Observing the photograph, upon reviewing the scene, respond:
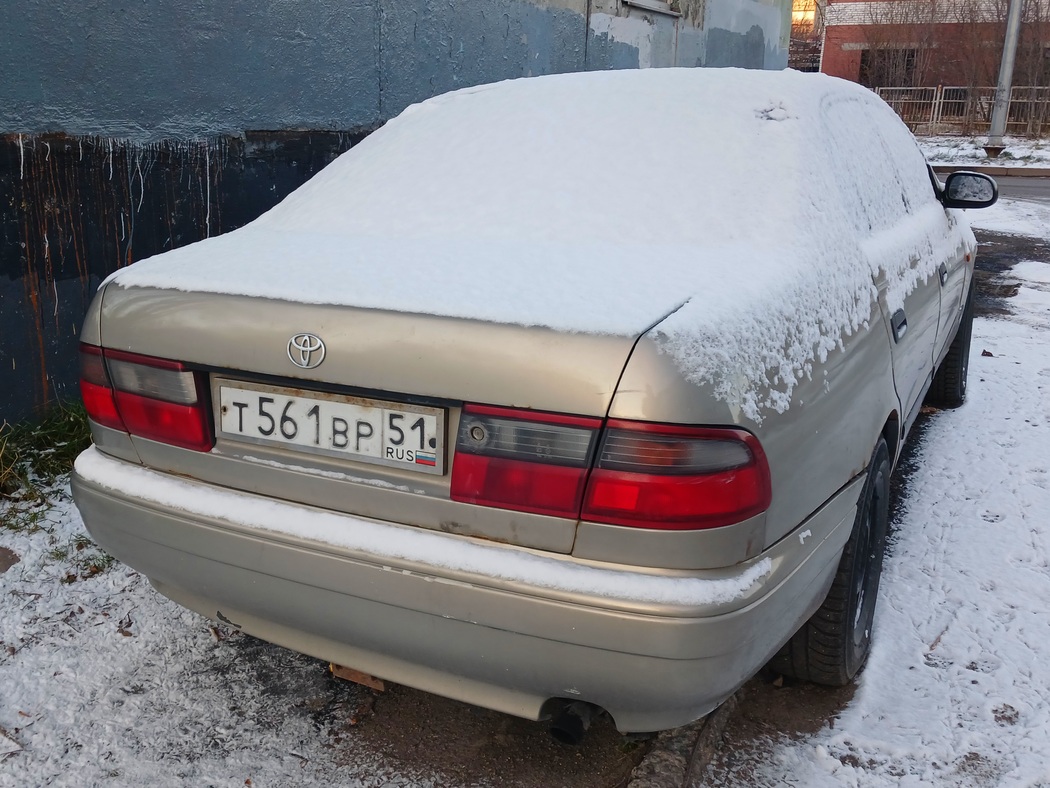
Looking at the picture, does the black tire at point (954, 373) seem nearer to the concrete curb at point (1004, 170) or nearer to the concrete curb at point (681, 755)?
the concrete curb at point (681, 755)

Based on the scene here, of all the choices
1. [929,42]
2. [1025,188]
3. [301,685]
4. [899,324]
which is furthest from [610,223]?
[929,42]

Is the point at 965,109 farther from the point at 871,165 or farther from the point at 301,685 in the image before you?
the point at 301,685

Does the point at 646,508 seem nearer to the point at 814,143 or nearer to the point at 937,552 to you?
the point at 814,143

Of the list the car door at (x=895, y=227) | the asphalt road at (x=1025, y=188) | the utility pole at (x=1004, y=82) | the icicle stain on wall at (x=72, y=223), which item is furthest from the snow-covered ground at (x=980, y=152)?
the icicle stain on wall at (x=72, y=223)

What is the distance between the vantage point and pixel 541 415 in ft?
5.24

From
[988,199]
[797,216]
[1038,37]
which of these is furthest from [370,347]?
[1038,37]

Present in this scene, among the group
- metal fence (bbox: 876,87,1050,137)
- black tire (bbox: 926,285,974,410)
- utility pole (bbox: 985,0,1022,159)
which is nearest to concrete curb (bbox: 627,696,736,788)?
black tire (bbox: 926,285,974,410)

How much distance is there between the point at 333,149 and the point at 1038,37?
29.2 m

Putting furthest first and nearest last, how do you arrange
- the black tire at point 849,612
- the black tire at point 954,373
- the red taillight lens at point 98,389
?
the black tire at point 954,373 < the black tire at point 849,612 < the red taillight lens at point 98,389

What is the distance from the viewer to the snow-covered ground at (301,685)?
6.92ft

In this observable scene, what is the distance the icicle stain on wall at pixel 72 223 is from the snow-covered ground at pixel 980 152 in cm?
1706

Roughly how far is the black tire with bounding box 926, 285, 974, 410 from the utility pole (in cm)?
1905

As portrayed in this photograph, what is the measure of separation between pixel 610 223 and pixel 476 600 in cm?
99

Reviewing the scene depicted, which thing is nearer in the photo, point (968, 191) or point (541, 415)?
point (541, 415)
